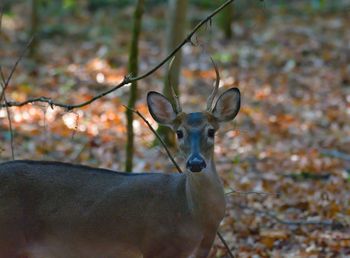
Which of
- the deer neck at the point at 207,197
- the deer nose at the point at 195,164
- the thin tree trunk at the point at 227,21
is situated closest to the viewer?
the deer nose at the point at 195,164

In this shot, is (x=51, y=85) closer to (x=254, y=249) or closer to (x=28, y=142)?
(x=28, y=142)

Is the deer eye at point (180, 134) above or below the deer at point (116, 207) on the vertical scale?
above

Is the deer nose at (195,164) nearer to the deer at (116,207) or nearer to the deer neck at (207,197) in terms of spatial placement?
the deer at (116,207)

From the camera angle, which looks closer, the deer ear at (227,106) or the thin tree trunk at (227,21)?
the deer ear at (227,106)

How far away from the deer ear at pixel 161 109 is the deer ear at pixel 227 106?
34 centimetres

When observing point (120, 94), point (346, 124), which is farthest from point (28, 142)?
point (346, 124)

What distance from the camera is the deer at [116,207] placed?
5785mm

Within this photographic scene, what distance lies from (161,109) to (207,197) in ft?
2.58

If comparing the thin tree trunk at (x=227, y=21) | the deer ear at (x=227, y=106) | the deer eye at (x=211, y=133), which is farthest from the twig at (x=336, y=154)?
Answer: the thin tree trunk at (x=227, y=21)

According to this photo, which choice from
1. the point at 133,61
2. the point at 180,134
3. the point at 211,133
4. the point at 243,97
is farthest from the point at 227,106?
the point at 243,97

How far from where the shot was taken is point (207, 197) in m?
5.91

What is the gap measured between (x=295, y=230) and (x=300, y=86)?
627 cm

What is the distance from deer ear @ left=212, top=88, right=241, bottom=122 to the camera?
6.07 m

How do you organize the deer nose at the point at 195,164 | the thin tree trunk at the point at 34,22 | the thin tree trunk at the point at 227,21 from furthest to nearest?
the thin tree trunk at the point at 227,21 → the thin tree trunk at the point at 34,22 → the deer nose at the point at 195,164
